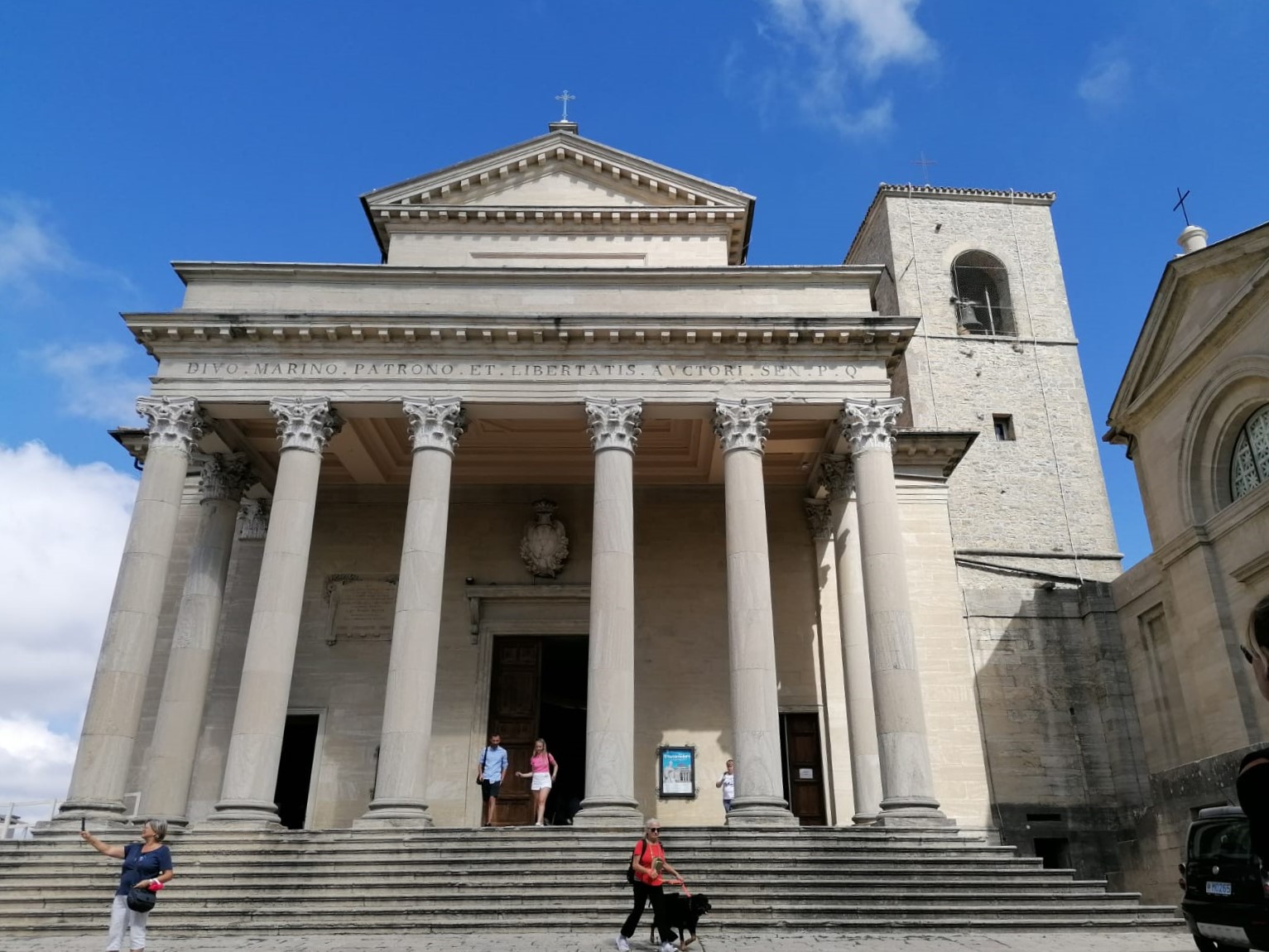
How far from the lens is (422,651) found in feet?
55.0

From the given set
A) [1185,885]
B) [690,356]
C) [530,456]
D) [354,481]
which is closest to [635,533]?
[530,456]

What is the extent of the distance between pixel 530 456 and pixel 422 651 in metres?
7.32

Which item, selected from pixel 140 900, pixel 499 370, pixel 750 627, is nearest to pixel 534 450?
Result: pixel 499 370

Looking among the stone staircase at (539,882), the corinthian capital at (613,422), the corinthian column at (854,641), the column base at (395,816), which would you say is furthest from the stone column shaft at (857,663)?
the column base at (395,816)

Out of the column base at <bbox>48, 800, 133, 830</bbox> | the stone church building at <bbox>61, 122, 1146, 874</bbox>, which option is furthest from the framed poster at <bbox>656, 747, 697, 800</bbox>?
the column base at <bbox>48, 800, 133, 830</bbox>

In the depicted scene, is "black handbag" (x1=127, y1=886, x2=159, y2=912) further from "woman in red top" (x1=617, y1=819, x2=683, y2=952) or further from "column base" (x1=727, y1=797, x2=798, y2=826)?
"column base" (x1=727, y1=797, x2=798, y2=826)

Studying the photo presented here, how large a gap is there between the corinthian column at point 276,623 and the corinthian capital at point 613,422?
17.1 ft

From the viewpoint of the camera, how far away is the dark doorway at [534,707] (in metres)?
21.1

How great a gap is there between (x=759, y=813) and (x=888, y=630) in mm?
4039

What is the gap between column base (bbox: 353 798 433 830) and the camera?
15344 mm

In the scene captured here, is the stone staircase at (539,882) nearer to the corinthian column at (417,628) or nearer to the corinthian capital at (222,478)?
the corinthian column at (417,628)

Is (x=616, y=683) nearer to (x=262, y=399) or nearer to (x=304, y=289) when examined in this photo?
(x=262, y=399)

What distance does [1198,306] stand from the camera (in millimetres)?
20297

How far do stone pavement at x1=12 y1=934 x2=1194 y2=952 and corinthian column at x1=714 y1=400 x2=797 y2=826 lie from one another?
375 cm
